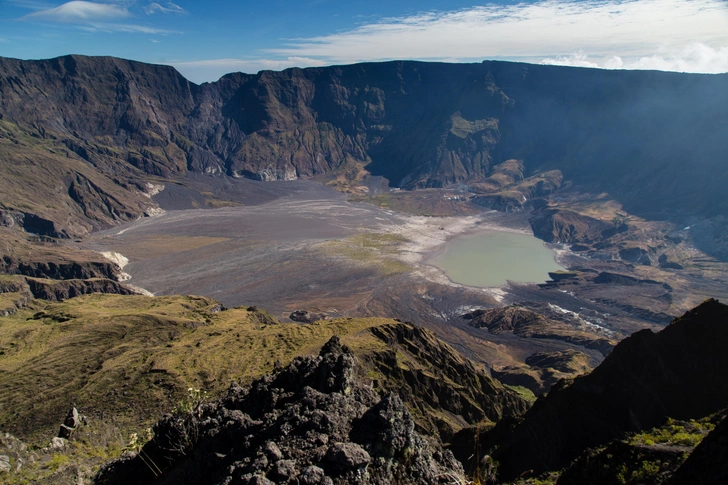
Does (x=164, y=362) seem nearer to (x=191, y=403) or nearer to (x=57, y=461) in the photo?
(x=57, y=461)

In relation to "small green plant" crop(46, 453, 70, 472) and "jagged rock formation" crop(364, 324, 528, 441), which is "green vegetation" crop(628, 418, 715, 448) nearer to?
"jagged rock formation" crop(364, 324, 528, 441)

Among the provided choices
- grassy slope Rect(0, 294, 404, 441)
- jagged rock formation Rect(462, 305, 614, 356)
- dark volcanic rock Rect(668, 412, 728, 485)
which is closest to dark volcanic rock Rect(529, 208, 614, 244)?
jagged rock formation Rect(462, 305, 614, 356)

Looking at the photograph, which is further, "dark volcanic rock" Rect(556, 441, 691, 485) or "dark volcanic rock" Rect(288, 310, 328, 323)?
"dark volcanic rock" Rect(288, 310, 328, 323)

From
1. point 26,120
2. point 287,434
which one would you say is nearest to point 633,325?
point 287,434

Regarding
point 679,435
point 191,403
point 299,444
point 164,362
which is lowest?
point 164,362

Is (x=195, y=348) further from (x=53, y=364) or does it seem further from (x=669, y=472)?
(x=669, y=472)

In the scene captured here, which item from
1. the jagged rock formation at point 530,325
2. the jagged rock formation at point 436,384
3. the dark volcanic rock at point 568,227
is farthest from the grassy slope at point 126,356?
the dark volcanic rock at point 568,227

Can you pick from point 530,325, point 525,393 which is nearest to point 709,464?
point 525,393
